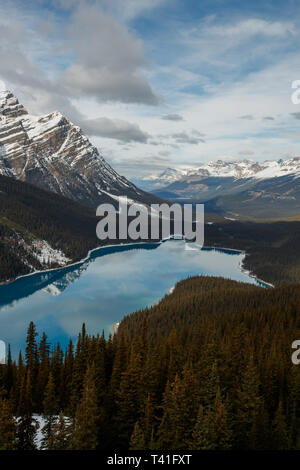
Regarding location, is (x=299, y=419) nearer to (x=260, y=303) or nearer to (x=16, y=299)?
(x=260, y=303)

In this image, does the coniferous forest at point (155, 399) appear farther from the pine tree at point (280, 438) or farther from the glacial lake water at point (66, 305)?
the glacial lake water at point (66, 305)

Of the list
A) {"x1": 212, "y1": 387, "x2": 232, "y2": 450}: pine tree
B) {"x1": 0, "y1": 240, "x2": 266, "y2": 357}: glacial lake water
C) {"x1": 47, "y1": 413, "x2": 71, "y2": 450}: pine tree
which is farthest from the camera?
{"x1": 0, "y1": 240, "x2": 266, "y2": 357}: glacial lake water

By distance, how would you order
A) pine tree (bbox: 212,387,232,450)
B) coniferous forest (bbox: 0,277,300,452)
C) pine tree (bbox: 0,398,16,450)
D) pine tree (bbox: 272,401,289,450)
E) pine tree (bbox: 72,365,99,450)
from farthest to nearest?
1. pine tree (bbox: 272,401,289,450)
2. coniferous forest (bbox: 0,277,300,452)
3. pine tree (bbox: 212,387,232,450)
4. pine tree (bbox: 72,365,99,450)
5. pine tree (bbox: 0,398,16,450)

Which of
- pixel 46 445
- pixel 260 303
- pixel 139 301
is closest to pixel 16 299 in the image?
pixel 139 301

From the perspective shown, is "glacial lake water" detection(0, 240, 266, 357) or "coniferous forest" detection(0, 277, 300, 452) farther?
"glacial lake water" detection(0, 240, 266, 357)

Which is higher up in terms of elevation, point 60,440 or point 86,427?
point 86,427

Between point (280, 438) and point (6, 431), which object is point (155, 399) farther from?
point (6, 431)

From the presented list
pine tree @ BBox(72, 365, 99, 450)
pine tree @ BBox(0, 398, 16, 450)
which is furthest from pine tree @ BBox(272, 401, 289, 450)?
pine tree @ BBox(0, 398, 16, 450)

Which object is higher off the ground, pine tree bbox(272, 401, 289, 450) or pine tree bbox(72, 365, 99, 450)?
pine tree bbox(72, 365, 99, 450)

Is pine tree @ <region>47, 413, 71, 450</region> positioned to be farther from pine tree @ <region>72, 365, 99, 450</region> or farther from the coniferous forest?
pine tree @ <region>72, 365, 99, 450</region>

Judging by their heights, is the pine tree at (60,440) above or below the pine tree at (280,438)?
above

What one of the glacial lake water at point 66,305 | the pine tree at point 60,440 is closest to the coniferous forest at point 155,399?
the pine tree at point 60,440

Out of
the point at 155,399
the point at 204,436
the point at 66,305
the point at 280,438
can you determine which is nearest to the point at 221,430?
the point at 204,436
